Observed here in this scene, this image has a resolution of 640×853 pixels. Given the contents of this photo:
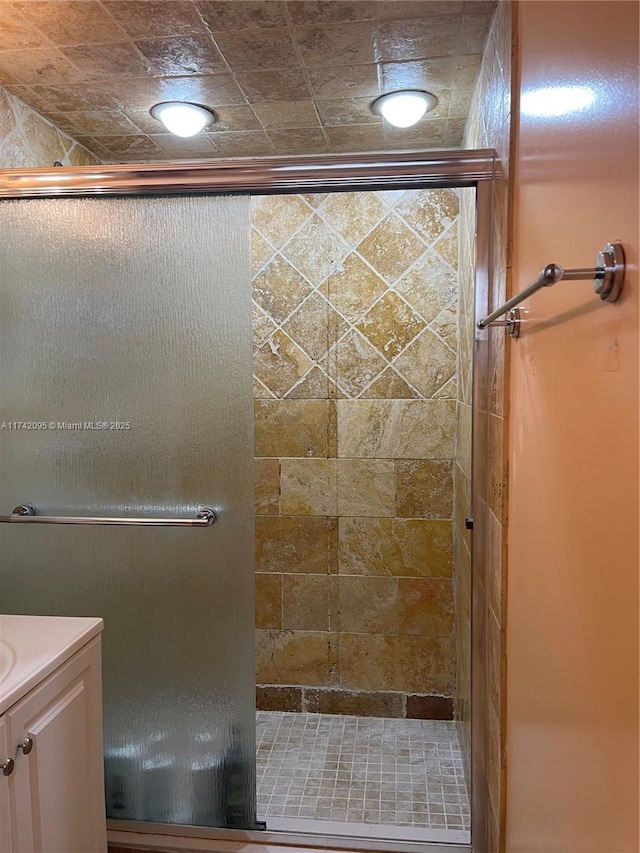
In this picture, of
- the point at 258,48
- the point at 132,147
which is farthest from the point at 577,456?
the point at 132,147

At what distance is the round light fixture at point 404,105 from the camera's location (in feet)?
6.39

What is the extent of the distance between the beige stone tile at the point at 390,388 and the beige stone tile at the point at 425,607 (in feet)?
2.40

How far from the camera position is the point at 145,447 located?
168cm

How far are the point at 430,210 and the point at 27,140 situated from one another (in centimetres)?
144

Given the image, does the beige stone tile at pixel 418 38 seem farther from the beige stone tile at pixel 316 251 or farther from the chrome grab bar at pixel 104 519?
the chrome grab bar at pixel 104 519

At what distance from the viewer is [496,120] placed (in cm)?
146

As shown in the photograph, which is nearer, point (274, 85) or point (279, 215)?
point (274, 85)

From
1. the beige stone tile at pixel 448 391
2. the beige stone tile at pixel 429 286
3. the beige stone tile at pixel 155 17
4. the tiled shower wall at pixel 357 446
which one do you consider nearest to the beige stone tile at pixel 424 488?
the tiled shower wall at pixel 357 446

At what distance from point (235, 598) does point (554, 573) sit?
1.01 meters

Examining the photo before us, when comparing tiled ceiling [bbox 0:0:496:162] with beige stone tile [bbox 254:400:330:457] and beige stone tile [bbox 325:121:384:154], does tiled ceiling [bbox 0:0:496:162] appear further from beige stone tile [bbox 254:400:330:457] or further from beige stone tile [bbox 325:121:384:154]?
beige stone tile [bbox 254:400:330:457]

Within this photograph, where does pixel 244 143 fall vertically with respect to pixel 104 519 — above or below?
above

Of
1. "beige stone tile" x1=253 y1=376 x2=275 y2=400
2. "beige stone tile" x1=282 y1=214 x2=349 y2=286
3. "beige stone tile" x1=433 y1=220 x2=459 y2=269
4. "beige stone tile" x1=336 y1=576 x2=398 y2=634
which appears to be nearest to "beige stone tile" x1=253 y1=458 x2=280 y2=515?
"beige stone tile" x1=253 y1=376 x2=275 y2=400

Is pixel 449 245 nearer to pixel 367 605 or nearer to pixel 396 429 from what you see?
pixel 396 429

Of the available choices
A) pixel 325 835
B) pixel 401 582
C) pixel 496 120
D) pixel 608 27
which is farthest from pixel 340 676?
pixel 608 27
